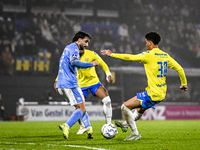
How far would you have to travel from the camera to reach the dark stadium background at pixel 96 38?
17594 millimetres

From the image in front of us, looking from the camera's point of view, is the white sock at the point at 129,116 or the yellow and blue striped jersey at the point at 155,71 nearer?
the yellow and blue striped jersey at the point at 155,71

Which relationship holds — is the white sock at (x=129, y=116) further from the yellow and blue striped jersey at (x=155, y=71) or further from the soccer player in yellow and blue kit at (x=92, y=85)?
the soccer player in yellow and blue kit at (x=92, y=85)

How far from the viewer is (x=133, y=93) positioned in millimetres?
19562

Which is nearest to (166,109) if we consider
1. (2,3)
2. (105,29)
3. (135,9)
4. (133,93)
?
(133,93)

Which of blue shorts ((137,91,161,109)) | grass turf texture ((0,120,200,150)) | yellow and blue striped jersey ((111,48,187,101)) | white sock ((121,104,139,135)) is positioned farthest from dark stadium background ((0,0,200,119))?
yellow and blue striped jersey ((111,48,187,101))

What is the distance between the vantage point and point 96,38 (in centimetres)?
2184

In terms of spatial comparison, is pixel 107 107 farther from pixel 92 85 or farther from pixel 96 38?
pixel 96 38

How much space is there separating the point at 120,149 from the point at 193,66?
20.0 meters

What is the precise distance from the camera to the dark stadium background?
17.6 metres

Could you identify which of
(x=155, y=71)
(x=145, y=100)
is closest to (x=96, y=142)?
(x=145, y=100)

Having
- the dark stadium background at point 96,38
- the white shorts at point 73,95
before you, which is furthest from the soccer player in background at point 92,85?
the dark stadium background at point 96,38

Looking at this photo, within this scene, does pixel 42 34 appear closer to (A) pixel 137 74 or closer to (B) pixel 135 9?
(A) pixel 137 74

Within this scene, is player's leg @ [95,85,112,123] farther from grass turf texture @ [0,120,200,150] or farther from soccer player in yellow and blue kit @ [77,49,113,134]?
grass turf texture @ [0,120,200,150]

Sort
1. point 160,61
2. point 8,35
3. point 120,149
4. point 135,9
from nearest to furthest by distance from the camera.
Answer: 1. point 120,149
2. point 160,61
3. point 8,35
4. point 135,9
